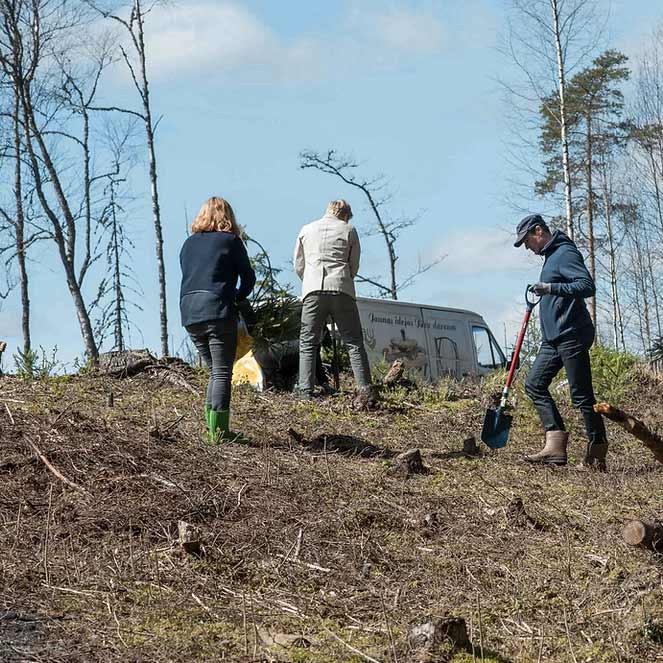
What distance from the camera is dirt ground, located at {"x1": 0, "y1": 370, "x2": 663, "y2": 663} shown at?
4621mm

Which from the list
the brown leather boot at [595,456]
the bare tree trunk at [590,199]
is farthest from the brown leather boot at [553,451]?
the bare tree trunk at [590,199]

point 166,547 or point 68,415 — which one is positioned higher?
point 68,415

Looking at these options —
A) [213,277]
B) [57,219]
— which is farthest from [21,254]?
[213,277]

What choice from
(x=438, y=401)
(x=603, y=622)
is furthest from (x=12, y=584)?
(x=438, y=401)

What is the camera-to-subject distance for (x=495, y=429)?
9328mm

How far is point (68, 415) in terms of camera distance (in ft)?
26.9

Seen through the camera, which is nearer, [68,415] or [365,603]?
[365,603]

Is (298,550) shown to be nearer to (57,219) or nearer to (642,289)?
(57,219)

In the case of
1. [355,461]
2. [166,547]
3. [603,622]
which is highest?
[355,461]

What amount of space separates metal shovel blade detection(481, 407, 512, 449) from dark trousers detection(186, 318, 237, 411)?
2222 millimetres

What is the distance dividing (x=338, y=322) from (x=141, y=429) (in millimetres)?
3426

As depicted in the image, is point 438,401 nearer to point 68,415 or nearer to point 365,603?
point 68,415

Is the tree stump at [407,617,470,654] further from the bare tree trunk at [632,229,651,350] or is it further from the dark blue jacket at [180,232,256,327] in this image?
the bare tree trunk at [632,229,651,350]

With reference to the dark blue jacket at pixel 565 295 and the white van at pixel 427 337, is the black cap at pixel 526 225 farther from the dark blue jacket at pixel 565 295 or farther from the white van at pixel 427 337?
the white van at pixel 427 337
